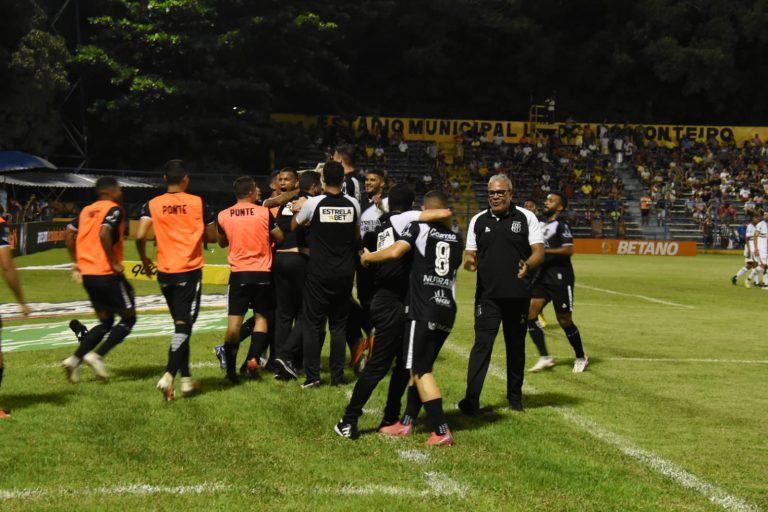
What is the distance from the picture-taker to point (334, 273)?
369 inches

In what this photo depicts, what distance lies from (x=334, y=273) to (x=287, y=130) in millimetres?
41938

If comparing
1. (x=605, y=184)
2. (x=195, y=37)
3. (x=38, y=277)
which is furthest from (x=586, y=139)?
(x=38, y=277)

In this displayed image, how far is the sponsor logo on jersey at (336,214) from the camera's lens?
927 centimetres

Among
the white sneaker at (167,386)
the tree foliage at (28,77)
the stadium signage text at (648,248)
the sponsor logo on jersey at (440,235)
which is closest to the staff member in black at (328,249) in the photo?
the white sneaker at (167,386)

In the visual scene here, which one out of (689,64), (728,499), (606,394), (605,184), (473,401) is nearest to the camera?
(728,499)

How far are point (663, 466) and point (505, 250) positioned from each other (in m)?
2.51

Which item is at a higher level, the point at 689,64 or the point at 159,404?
the point at 689,64

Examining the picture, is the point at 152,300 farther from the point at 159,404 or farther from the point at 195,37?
the point at 195,37

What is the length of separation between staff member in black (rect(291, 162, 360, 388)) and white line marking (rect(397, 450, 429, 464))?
2.46 meters

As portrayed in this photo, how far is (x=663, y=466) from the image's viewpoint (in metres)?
7.19

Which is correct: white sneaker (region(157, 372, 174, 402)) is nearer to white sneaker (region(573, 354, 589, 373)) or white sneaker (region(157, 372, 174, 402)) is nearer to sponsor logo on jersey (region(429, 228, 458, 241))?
sponsor logo on jersey (region(429, 228, 458, 241))

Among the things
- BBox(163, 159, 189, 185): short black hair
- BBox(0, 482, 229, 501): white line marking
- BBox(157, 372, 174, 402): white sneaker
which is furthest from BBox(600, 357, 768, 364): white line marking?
BBox(0, 482, 229, 501): white line marking

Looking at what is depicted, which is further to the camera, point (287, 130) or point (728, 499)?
point (287, 130)

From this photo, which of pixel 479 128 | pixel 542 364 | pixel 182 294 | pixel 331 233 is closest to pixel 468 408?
pixel 331 233
